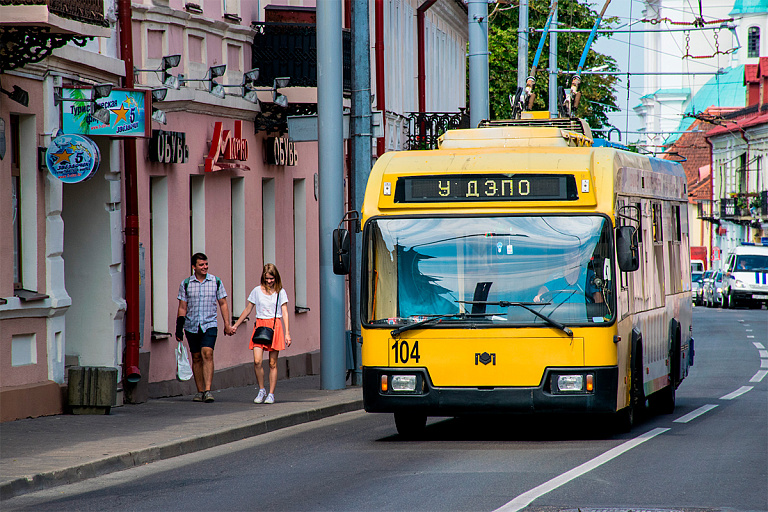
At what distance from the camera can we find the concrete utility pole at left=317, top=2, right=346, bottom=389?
19.5 m

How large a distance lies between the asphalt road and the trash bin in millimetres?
1937

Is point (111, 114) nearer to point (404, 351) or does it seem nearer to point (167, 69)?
point (167, 69)

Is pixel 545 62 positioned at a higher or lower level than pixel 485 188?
higher

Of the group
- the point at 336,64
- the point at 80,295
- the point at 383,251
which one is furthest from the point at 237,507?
the point at 336,64

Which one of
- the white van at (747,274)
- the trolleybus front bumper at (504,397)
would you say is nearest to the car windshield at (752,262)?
the white van at (747,274)

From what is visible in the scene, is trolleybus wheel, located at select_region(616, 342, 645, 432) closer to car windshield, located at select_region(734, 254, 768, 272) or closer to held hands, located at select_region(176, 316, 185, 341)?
held hands, located at select_region(176, 316, 185, 341)

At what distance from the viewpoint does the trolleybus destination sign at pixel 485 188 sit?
44.3 ft

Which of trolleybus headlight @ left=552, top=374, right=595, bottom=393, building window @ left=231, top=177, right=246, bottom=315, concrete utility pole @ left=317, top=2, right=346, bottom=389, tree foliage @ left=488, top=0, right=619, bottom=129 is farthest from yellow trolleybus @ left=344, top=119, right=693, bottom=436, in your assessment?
tree foliage @ left=488, top=0, right=619, bottom=129

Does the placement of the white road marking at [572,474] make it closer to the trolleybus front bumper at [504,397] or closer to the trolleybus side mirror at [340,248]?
the trolleybus front bumper at [504,397]

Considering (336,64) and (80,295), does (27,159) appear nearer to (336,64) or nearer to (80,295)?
(80,295)

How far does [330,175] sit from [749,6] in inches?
3891

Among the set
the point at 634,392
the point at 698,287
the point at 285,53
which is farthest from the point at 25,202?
the point at 698,287

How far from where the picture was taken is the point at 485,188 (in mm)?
13609

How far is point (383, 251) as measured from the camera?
13.6 meters
